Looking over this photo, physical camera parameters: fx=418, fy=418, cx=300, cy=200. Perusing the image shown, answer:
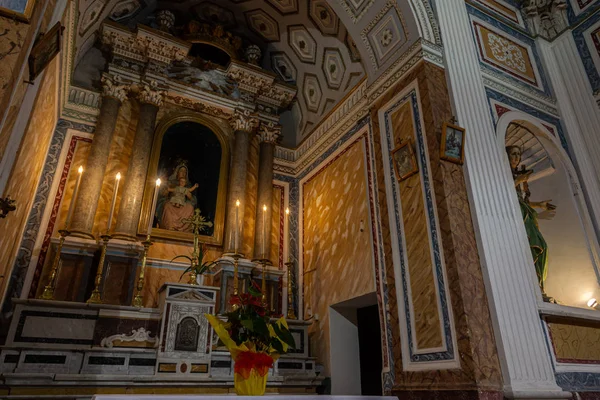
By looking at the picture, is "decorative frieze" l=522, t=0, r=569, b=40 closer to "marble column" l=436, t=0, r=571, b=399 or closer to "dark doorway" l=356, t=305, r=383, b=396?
"marble column" l=436, t=0, r=571, b=399

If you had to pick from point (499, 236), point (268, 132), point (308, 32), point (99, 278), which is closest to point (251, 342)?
point (499, 236)

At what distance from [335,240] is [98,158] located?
3621 millimetres

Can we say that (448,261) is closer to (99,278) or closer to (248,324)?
(248,324)

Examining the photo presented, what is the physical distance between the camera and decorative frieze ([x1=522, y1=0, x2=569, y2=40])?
259 inches

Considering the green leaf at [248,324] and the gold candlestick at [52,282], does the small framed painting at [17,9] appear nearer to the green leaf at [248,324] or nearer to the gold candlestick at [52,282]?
the green leaf at [248,324]

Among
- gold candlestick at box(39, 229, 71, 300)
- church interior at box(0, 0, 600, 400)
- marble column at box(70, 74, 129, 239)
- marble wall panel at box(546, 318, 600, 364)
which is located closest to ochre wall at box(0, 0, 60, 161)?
church interior at box(0, 0, 600, 400)

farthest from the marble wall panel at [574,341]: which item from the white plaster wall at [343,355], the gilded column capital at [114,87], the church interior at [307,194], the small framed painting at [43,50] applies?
the gilded column capital at [114,87]

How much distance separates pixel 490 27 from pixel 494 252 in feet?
12.1

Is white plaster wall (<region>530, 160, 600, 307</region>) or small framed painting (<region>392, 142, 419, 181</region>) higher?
small framed painting (<region>392, 142, 419, 181</region>)

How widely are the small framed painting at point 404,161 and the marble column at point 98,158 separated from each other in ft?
13.2

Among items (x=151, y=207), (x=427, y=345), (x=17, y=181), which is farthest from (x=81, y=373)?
(x=427, y=345)

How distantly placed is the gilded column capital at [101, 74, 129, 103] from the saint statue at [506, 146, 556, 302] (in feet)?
18.5

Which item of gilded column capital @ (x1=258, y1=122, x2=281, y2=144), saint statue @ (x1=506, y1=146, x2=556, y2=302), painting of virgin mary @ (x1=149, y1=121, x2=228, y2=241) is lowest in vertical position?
saint statue @ (x1=506, y1=146, x2=556, y2=302)

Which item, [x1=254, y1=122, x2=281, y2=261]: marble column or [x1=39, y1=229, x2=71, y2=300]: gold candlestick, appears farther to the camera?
[x1=254, y1=122, x2=281, y2=261]: marble column
